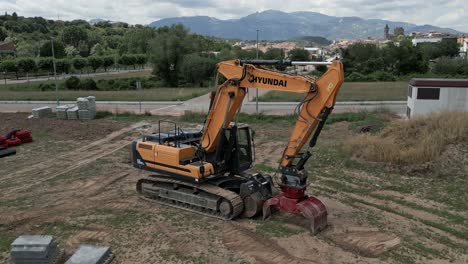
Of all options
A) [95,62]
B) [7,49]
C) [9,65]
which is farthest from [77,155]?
[7,49]

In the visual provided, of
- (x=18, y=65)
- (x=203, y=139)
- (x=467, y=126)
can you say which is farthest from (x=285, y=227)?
(x=18, y=65)

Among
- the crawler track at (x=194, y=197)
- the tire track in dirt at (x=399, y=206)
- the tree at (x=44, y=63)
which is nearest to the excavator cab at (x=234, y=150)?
the crawler track at (x=194, y=197)

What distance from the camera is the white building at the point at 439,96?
2173cm

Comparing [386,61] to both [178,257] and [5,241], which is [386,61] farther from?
[5,241]

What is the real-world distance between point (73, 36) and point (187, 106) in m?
92.9

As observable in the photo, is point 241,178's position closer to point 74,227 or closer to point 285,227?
point 285,227

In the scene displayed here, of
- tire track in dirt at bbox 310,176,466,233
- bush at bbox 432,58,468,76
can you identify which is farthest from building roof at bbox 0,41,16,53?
tire track in dirt at bbox 310,176,466,233

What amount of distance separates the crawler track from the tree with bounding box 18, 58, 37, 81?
5810cm

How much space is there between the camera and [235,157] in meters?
11.2

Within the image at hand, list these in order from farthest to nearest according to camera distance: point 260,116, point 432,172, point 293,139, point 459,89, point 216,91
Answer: point 260,116 < point 459,89 < point 432,172 < point 216,91 < point 293,139

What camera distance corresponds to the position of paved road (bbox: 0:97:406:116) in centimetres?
2930

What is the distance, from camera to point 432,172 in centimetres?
1409

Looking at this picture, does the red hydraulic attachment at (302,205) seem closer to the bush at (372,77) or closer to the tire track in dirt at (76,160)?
the tire track in dirt at (76,160)

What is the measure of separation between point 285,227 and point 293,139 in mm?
2038
